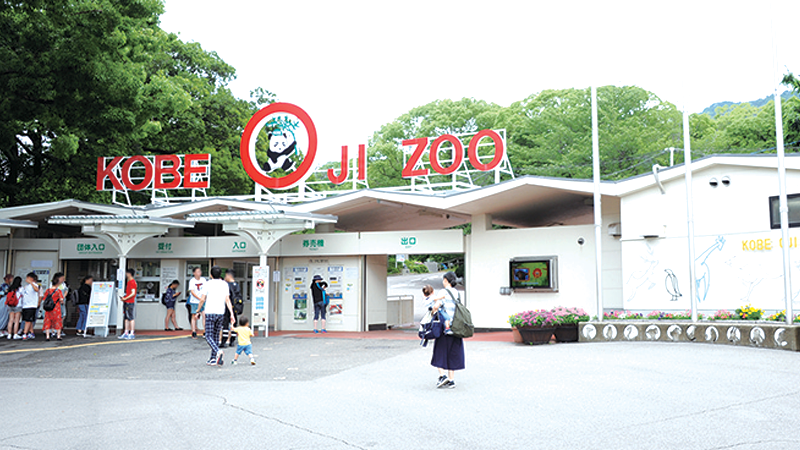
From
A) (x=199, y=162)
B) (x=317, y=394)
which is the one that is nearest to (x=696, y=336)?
(x=317, y=394)

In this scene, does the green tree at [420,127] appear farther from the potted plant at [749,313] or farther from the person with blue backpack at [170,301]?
the potted plant at [749,313]

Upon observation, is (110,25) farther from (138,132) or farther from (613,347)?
(613,347)

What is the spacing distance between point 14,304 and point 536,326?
1311 cm

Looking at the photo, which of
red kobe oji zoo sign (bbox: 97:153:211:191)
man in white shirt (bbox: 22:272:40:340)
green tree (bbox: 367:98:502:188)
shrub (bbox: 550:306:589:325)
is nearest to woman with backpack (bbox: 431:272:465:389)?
shrub (bbox: 550:306:589:325)

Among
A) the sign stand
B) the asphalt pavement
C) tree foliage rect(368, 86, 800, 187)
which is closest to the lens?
the asphalt pavement

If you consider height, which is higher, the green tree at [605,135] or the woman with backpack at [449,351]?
the green tree at [605,135]

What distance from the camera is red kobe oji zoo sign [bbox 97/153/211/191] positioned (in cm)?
2203

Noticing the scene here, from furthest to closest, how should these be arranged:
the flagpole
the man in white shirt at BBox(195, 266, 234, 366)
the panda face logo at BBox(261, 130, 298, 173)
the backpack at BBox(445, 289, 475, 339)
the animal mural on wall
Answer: the panda face logo at BBox(261, 130, 298, 173) → the animal mural on wall → the flagpole → the man in white shirt at BBox(195, 266, 234, 366) → the backpack at BBox(445, 289, 475, 339)

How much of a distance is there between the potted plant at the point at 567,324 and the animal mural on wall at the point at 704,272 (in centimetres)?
261

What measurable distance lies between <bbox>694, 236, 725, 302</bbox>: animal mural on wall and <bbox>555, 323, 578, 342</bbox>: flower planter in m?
2.86

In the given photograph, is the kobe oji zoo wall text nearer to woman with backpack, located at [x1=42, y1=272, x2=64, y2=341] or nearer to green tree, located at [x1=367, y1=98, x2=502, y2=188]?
woman with backpack, located at [x1=42, y1=272, x2=64, y2=341]

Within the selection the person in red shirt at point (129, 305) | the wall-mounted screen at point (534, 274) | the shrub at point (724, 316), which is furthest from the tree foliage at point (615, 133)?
→ the person in red shirt at point (129, 305)

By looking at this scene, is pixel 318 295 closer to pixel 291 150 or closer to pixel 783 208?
pixel 291 150

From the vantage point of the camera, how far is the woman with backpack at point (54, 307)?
17.1 m
